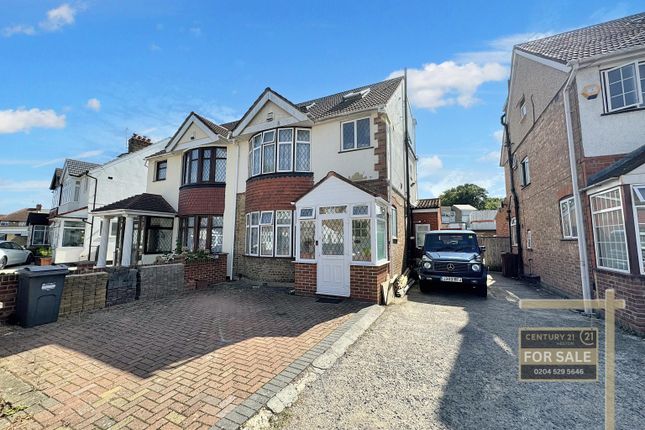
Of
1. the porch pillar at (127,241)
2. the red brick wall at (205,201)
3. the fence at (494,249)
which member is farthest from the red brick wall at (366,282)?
the fence at (494,249)

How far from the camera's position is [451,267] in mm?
9094

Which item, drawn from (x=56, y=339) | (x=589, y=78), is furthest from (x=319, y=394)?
(x=589, y=78)

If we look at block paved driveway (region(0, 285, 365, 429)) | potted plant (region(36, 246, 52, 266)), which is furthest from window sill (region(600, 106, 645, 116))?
potted plant (region(36, 246, 52, 266))

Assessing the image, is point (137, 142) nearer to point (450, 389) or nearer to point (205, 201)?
point (205, 201)

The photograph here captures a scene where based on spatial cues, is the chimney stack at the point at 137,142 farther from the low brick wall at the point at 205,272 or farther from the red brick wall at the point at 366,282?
the red brick wall at the point at 366,282

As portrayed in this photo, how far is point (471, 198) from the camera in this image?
5803 centimetres

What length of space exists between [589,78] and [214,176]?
13.8 meters

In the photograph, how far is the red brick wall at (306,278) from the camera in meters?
8.78

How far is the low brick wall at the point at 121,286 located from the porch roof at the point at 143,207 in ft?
17.5

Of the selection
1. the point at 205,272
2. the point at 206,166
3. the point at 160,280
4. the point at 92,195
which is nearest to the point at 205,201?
the point at 206,166

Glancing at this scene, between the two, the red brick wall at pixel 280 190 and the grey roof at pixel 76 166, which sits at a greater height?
the grey roof at pixel 76 166

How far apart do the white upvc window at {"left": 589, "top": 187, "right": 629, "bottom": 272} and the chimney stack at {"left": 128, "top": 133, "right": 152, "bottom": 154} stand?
84.6 ft

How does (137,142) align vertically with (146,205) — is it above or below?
above

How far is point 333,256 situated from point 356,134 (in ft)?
15.7
